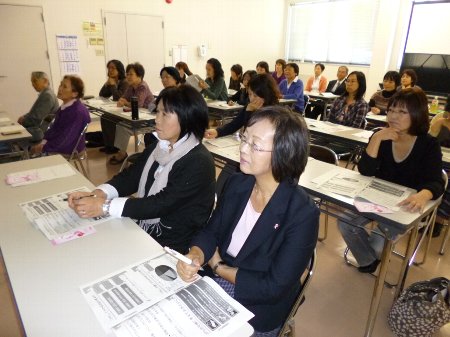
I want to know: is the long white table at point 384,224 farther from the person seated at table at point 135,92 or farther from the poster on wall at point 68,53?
the poster on wall at point 68,53

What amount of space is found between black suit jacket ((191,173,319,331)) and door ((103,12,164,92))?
6145mm

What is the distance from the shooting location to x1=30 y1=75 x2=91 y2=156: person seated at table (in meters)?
3.13

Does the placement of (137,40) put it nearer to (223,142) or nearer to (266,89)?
(266,89)

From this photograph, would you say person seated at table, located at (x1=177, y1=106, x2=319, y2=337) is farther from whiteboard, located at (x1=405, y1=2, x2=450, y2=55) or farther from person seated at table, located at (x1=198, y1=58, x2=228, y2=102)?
whiteboard, located at (x1=405, y1=2, x2=450, y2=55)

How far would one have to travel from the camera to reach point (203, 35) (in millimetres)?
7492

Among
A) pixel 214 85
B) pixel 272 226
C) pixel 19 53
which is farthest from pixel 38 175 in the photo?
pixel 19 53

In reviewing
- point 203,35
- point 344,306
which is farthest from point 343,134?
point 203,35

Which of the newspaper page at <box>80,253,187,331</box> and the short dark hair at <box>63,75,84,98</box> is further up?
the short dark hair at <box>63,75,84,98</box>

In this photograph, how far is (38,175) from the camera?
1824mm

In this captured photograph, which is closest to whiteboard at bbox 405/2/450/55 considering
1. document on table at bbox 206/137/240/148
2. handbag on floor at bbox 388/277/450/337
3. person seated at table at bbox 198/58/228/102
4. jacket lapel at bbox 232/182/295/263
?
person seated at table at bbox 198/58/228/102

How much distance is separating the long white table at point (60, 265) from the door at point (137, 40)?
565 cm

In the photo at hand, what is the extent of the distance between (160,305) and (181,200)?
0.64 meters

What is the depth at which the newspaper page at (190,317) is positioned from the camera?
847 millimetres

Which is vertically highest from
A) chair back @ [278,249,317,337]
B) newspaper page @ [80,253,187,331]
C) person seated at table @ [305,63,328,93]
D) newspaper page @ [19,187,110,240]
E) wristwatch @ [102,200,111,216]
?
person seated at table @ [305,63,328,93]
